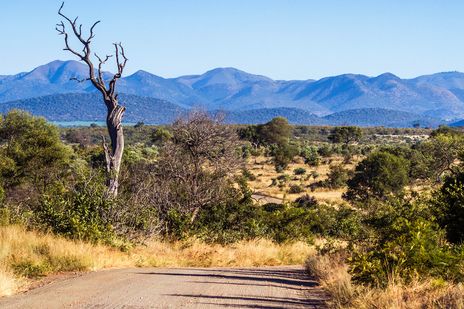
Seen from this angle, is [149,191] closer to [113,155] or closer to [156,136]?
[113,155]

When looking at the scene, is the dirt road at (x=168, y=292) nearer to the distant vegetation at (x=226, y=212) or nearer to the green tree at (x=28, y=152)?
the distant vegetation at (x=226, y=212)

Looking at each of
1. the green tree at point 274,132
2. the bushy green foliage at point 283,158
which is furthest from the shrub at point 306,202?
the green tree at point 274,132

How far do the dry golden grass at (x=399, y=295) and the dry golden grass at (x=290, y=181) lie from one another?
98.0 feet

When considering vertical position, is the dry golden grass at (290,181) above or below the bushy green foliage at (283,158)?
below

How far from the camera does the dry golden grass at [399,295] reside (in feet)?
23.9

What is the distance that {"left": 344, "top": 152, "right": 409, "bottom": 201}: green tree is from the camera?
141 ft

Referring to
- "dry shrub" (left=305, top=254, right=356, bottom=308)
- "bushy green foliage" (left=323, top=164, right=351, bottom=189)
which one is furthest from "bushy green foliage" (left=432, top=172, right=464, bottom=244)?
"bushy green foliage" (left=323, top=164, right=351, bottom=189)

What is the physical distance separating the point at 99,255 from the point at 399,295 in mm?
6535

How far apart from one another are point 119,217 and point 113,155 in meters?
2.91

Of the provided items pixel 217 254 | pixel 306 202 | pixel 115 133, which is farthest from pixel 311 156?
pixel 217 254

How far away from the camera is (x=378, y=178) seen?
141ft

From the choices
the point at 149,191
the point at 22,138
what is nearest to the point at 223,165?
the point at 149,191

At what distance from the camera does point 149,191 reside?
19.1 m

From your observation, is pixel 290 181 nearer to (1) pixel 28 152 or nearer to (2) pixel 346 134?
(1) pixel 28 152
